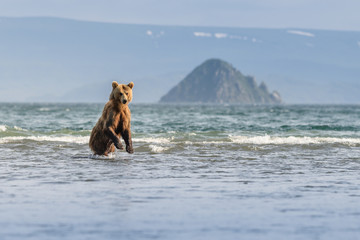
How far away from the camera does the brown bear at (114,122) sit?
15644 mm

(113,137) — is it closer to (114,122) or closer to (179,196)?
(114,122)

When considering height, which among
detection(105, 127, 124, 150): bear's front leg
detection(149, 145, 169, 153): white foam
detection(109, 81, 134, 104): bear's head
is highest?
detection(109, 81, 134, 104): bear's head

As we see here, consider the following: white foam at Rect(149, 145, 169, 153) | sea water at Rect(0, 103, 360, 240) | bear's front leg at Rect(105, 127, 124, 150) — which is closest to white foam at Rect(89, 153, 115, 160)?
sea water at Rect(0, 103, 360, 240)

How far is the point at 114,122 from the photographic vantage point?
52.2ft

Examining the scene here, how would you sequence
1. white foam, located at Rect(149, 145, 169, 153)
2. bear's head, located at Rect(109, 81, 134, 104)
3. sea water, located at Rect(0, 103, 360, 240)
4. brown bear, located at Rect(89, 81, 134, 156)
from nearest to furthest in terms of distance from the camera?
sea water, located at Rect(0, 103, 360, 240)
bear's head, located at Rect(109, 81, 134, 104)
brown bear, located at Rect(89, 81, 134, 156)
white foam, located at Rect(149, 145, 169, 153)

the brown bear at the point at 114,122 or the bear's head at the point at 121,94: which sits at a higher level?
the bear's head at the point at 121,94

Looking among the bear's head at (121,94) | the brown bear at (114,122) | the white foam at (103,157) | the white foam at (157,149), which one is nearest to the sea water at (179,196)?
the white foam at (103,157)

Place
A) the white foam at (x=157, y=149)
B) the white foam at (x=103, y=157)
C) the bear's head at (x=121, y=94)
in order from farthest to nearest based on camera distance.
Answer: the white foam at (x=157, y=149) < the white foam at (x=103, y=157) < the bear's head at (x=121, y=94)

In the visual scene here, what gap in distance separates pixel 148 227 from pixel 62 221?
1034mm

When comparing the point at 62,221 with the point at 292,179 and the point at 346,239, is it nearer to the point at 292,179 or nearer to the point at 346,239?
the point at 346,239

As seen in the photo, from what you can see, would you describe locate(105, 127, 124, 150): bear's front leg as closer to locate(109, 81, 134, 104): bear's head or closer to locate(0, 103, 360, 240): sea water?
locate(0, 103, 360, 240): sea water

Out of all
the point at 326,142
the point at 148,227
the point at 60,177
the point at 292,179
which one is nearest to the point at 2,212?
the point at 148,227

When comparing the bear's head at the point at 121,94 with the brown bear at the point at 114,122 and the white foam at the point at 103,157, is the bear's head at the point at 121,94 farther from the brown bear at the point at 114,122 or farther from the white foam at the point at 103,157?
the white foam at the point at 103,157

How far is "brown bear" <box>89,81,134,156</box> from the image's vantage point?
15.6m
